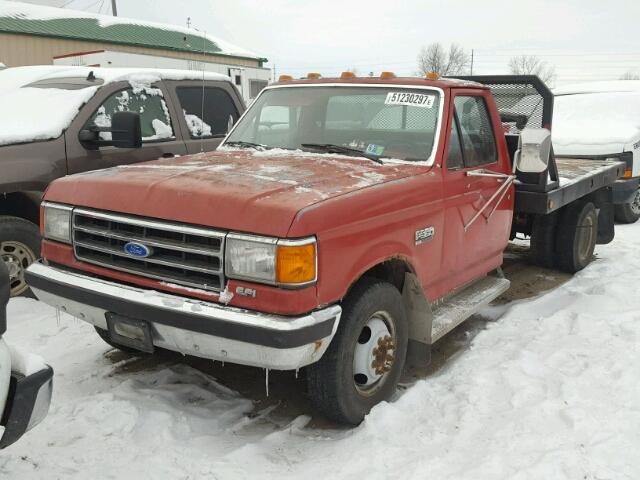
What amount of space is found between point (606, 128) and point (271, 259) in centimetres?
856

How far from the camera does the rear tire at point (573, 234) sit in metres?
6.57

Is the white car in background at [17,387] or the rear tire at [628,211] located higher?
the white car in background at [17,387]

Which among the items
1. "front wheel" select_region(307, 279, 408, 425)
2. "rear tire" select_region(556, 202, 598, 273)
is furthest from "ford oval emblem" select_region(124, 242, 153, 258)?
"rear tire" select_region(556, 202, 598, 273)

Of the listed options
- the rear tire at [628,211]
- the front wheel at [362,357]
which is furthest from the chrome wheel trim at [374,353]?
the rear tire at [628,211]

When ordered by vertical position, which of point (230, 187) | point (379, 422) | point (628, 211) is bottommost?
point (379, 422)

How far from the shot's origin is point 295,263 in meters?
2.83

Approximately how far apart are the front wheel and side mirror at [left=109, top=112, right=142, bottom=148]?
2.50 metres

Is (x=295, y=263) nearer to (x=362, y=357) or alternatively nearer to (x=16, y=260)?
(x=362, y=357)

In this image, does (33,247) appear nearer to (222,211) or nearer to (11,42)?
(222,211)

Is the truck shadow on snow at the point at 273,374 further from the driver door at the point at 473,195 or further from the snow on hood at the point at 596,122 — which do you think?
the snow on hood at the point at 596,122

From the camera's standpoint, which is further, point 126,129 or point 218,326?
point 126,129

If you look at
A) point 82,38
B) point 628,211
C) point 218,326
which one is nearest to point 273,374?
point 218,326

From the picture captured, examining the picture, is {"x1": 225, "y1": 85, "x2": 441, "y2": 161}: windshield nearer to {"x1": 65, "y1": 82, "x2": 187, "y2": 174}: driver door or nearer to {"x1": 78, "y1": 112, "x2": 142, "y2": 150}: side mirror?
{"x1": 78, "y1": 112, "x2": 142, "y2": 150}: side mirror

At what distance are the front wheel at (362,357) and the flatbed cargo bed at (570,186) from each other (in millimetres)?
2300
